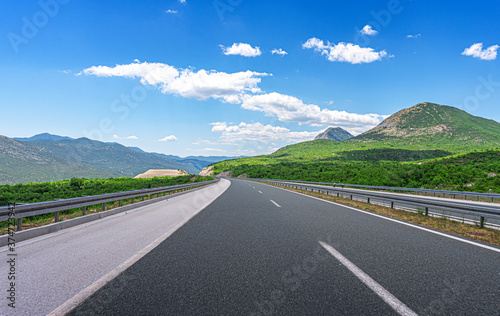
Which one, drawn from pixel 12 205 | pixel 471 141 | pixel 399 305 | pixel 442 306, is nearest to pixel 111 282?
pixel 399 305

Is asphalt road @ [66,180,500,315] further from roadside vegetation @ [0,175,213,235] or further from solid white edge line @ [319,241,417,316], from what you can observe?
roadside vegetation @ [0,175,213,235]

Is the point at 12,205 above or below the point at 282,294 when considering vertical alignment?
above

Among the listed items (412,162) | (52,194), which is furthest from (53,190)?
(412,162)

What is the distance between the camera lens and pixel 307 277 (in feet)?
11.5

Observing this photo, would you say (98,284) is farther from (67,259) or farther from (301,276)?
(301,276)

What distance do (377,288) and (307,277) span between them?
2.74 ft

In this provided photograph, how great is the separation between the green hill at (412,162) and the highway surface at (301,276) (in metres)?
26.0

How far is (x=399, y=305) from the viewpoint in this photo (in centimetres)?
Result: 271

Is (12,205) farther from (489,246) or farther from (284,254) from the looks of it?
(489,246)

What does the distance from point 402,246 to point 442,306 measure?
2529mm

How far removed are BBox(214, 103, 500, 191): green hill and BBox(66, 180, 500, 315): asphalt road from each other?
1026 inches

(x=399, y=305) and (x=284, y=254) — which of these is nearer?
(x=399, y=305)

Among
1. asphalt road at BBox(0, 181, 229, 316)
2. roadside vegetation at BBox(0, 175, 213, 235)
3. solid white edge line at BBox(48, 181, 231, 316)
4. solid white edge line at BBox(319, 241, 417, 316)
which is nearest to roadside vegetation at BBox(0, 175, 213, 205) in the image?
roadside vegetation at BBox(0, 175, 213, 235)

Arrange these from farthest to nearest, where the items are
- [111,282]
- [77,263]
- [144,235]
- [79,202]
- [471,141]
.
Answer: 1. [471,141]
2. [79,202]
3. [144,235]
4. [77,263]
5. [111,282]
